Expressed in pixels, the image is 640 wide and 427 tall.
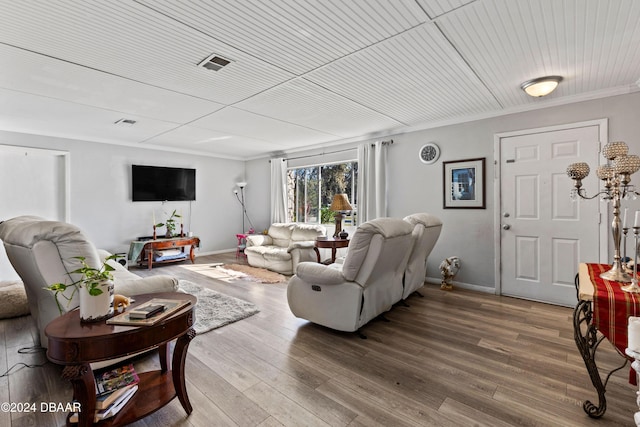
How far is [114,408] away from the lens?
4.99 ft

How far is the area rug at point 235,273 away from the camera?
15.5 feet

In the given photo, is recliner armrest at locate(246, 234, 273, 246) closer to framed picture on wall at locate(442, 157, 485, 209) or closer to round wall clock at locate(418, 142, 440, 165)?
round wall clock at locate(418, 142, 440, 165)

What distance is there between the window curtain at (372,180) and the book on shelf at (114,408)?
13.3 feet

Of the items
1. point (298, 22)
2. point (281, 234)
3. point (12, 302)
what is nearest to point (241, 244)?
point (281, 234)

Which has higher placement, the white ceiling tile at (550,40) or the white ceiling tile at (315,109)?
the white ceiling tile at (315,109)

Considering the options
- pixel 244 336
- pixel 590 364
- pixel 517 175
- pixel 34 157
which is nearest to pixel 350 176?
pixel 517 175

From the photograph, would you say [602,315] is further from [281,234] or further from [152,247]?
[152,247]

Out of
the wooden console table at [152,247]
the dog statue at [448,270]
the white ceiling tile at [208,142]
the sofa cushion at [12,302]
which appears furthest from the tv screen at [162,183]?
the dog statue at [448,270]

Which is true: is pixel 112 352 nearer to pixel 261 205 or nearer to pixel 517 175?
pixel 517 175

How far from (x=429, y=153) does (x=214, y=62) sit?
3300 millimetres

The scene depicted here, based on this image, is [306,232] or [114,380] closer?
[114,380]

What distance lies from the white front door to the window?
8.38ft

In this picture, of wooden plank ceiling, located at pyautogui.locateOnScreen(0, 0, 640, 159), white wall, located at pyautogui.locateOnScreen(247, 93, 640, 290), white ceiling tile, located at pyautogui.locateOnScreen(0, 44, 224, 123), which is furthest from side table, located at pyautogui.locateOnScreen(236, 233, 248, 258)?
white wall, located at pyautogui.locateOnScreen(247, 93, 640, 290)

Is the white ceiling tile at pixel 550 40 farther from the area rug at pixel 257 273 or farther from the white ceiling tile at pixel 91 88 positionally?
the area rug at pixel 257 273
